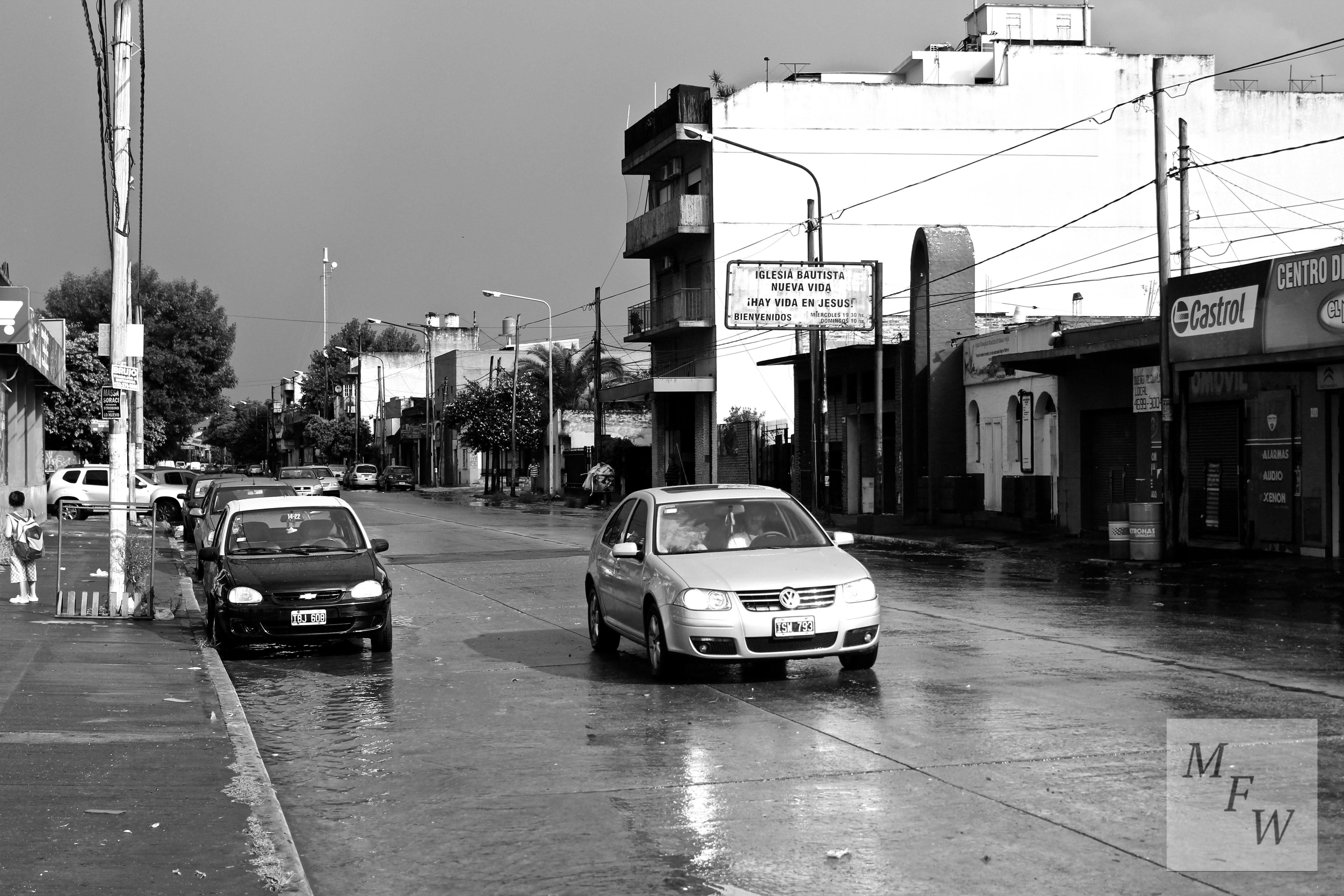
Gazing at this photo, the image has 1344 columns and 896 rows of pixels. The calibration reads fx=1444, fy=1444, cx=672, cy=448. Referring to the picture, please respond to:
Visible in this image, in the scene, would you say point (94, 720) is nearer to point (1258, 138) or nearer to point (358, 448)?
point (1258, 138)

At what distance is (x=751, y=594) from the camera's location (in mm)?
11141

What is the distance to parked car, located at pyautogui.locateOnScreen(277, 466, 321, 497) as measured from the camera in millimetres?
37438

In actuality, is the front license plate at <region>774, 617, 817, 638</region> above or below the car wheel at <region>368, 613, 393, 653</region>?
above

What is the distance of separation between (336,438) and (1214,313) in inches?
3656

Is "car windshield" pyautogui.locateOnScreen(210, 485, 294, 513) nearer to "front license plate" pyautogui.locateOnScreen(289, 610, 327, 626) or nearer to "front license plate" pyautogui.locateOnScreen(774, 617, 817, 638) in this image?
"front license plate" pyautogui.locateOnScreen(289, 610, 327, 626)

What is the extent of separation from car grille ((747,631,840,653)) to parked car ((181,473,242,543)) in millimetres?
19847

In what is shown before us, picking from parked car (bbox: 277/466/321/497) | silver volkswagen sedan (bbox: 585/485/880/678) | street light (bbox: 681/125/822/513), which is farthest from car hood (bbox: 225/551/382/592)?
street light (bbox: 681/125/822/513)

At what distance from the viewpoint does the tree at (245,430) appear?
157 m

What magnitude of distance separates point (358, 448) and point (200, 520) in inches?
3119

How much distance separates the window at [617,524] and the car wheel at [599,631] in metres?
0.47

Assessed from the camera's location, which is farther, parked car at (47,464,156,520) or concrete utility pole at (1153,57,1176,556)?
parked car at (47,464,156,520)

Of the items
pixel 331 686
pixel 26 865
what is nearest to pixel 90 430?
pixel 331 686

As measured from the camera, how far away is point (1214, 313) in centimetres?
2455

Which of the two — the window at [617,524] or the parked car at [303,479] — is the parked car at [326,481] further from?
the window at [617,524]
